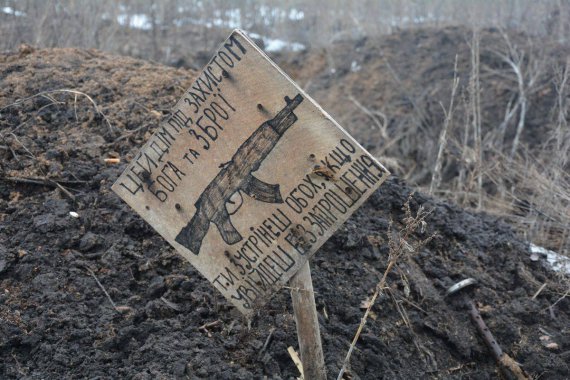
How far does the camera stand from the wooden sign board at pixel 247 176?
6.59 ft

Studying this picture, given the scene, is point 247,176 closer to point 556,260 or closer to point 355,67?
point 556,260

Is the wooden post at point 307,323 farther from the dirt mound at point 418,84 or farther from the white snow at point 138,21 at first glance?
the white snow at point 138,21

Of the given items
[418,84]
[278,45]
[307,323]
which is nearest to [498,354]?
[307,323]

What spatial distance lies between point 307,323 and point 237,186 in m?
0.49

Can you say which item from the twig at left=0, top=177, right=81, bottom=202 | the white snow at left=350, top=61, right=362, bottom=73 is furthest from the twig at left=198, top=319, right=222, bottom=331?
the white snow at left=350, top=61, right=362, bottom=73

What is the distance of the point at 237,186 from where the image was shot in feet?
6.84

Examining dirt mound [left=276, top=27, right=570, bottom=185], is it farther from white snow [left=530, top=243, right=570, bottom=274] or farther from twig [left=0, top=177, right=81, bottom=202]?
twig [left=0, top=177, right=81, bottom=202]

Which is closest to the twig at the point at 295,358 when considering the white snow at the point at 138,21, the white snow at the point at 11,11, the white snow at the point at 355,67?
the white snow at the point at 11,11

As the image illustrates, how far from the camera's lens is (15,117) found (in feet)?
11.8

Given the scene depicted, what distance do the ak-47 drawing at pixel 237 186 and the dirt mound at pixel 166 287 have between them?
0.50 meters

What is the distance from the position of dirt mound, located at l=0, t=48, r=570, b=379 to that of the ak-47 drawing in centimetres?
50

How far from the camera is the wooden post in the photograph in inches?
84.0

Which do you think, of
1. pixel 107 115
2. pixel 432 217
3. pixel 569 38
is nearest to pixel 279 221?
pixel 432 217

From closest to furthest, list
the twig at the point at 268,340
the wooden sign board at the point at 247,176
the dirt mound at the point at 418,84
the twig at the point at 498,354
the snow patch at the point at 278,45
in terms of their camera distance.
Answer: the wooden sign board at the point at 247,176 < the twig at the point at 268,340 < the twig at the point at 498,354 < the dirt mound at the point at 418,84 < the snow patch at the point at 278,45
